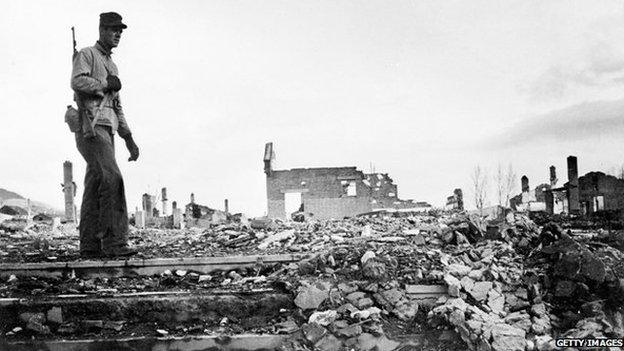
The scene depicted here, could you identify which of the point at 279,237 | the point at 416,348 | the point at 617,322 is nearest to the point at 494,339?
the point at 416,348

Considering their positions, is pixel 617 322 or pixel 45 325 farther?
pixel 617 322

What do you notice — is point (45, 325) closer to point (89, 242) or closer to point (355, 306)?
point (89, 242)

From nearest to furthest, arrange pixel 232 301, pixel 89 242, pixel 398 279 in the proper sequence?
pixel 232 301 < pixel 398 279 < pixel 89 242

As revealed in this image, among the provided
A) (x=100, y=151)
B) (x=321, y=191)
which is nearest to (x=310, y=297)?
(x=100, y=151)

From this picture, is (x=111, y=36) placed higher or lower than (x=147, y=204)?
higher

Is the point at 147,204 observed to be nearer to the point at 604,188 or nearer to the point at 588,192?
the point at 588,192

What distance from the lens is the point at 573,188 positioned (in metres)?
17.4

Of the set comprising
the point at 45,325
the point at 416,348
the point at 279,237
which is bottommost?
the point at 416,348

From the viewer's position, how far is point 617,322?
335 cm

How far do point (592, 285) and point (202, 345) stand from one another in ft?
9.68

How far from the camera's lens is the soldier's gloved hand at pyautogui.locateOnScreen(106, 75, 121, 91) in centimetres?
463

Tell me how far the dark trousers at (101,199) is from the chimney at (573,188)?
16.1 meters

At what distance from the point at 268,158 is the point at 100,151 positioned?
28860mm

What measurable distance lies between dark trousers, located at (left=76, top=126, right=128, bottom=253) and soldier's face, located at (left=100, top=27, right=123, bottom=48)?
0.90 m
